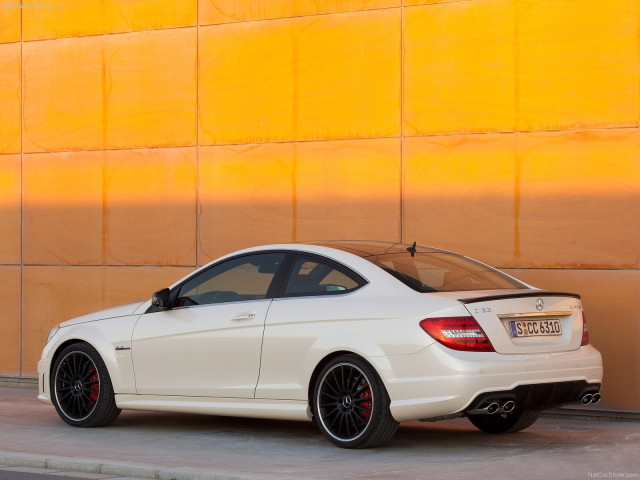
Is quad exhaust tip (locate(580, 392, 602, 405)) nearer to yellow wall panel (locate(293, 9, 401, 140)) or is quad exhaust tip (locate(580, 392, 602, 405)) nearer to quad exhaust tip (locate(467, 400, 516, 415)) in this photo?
quad exhaust tip (locate(467, 400, 516, 415))

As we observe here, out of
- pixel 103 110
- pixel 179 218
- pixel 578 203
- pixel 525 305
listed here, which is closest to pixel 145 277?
pixel 179 218

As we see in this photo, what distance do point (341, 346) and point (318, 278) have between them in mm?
715

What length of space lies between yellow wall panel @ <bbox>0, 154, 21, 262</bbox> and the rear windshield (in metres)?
6.99

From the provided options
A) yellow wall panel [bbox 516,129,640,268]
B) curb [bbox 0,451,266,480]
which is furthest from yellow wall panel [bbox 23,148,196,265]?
curb [bbox 0,451,266,480]

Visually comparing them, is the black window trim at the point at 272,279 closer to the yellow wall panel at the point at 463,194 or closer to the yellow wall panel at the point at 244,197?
the yellow wall panel at the point at 463,194

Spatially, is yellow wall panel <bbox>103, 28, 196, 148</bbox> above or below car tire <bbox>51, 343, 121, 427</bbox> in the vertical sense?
above

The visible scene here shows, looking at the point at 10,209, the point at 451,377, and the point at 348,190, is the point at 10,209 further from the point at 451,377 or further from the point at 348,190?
the point at 451,377

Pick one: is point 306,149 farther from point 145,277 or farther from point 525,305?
point 525,305

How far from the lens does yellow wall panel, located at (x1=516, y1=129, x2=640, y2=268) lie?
445 inches

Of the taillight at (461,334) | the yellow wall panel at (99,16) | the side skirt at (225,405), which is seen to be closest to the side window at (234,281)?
the side skirt at (225,405)

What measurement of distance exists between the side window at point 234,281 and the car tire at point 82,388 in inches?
40.7

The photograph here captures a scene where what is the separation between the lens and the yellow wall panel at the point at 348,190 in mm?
12625

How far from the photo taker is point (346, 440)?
886 cm

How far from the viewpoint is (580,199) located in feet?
37.8
